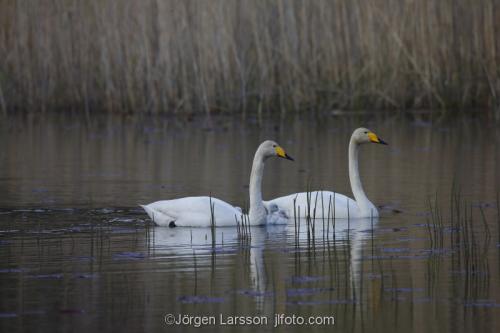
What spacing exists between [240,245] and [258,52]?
10512 mm

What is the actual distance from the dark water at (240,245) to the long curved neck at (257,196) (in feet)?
0.45

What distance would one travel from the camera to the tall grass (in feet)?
61.5

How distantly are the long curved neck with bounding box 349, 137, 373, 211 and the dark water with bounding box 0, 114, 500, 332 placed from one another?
25cm

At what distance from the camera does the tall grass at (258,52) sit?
61.5 ft

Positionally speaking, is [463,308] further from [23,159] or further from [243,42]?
[243,42]

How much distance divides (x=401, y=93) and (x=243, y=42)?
2.77 metres

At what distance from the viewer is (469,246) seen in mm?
8047

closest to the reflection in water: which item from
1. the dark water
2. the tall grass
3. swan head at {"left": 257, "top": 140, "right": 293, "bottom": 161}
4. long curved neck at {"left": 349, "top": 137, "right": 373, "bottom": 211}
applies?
the dark water

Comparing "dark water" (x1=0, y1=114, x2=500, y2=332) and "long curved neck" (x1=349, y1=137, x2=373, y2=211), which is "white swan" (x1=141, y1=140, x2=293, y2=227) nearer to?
"dark water" (x1=0, y1=114, x2=500, y2=332)

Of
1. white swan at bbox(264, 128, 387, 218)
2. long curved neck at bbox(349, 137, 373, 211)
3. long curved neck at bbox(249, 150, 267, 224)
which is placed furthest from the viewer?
long curved neck at bbox(349, 137, 373, 211)

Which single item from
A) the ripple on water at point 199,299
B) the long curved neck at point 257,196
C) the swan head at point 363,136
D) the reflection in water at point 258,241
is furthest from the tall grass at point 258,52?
the ripple on water at point 199,299

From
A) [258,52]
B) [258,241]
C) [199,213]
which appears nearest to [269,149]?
[199,213]

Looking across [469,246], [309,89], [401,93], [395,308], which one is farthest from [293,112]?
[395,308]

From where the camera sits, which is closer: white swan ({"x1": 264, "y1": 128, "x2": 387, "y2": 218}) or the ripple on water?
the ripple on water
